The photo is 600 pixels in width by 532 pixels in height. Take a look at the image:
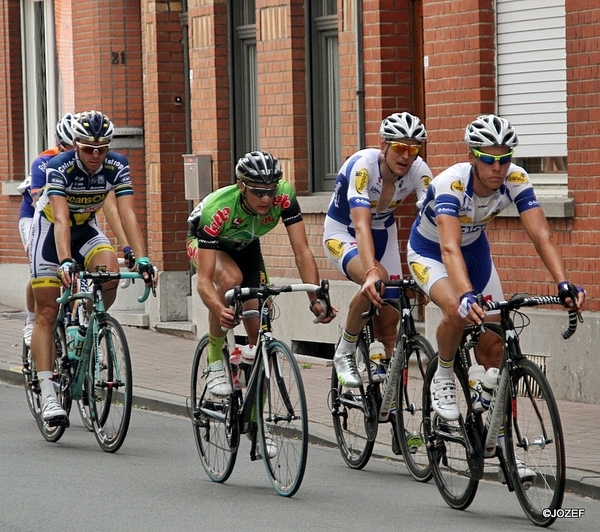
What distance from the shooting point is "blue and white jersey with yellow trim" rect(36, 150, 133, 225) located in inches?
391

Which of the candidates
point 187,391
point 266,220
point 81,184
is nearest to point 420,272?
point 266,220

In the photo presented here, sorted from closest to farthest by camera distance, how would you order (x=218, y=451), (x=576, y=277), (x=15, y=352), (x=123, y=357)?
(x=218, y=451), (x=123, y=357), (x=576, y=277), (x=15, y=352)

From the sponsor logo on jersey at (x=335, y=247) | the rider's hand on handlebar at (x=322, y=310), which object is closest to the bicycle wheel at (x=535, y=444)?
the rider's hand on handlebar at (x=322, y=310)

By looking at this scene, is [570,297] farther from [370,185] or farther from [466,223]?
[370,185]

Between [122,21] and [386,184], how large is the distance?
921 cm

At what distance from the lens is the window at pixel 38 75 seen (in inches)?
775

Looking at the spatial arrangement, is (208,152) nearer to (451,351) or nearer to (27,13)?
(27,13)

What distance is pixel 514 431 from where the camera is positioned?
741 centimetres

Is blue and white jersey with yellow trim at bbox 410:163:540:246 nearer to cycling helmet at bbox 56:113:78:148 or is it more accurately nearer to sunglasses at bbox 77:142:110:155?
sunglasses at bbox 77:142:110:155

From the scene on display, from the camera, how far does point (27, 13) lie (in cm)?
2039

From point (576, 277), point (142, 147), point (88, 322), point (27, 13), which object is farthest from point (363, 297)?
point (27, 13)

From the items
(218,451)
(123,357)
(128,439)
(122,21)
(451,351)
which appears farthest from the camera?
(122,21)

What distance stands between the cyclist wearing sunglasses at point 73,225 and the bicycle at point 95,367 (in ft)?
0.34

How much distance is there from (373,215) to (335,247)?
0.33 meters
